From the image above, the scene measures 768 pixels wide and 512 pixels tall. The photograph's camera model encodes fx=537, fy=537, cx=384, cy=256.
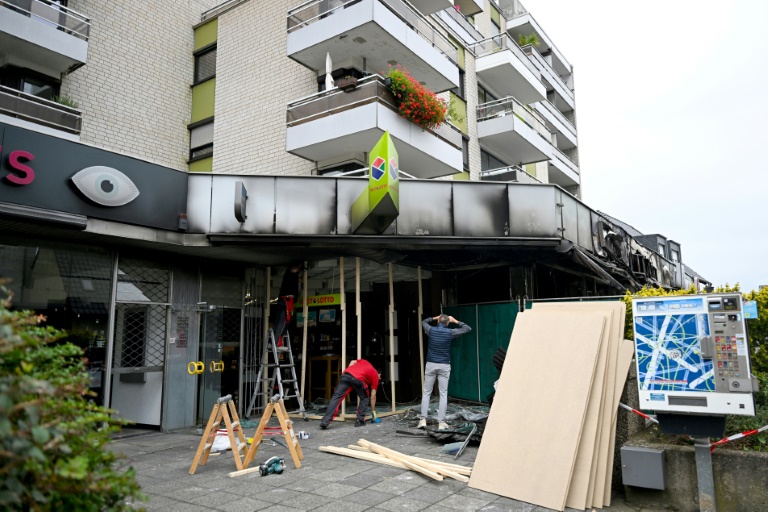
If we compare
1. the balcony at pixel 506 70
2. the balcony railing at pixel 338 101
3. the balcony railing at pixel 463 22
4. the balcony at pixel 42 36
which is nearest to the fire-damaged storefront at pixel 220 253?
the balcony railing at pixel 338 101

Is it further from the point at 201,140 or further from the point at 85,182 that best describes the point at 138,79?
the point at 85,182

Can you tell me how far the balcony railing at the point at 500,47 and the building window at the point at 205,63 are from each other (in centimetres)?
1005

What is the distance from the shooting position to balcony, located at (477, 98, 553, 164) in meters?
20.1

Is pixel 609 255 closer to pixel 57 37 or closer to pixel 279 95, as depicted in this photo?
pixel 279 95

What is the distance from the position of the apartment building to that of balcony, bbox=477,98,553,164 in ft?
0.37

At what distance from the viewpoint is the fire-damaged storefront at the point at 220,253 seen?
8750 millimetres

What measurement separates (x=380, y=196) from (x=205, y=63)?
40.9 feet

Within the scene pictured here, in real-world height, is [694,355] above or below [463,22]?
below

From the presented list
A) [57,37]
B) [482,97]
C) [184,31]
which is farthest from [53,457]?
[482,97]

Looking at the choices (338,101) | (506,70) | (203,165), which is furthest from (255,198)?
(506,70)

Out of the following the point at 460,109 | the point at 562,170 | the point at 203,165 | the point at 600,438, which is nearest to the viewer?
the point at 600,438

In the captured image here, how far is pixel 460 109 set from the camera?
20.0m

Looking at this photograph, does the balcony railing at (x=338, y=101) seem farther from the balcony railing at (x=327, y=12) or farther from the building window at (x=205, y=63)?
the building window at (x=205, y=63)

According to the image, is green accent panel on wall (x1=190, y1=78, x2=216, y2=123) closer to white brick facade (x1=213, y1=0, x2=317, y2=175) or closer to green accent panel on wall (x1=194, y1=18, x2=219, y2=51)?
white brick facade (x1=213, y1=0, x2=317, y2=175)
